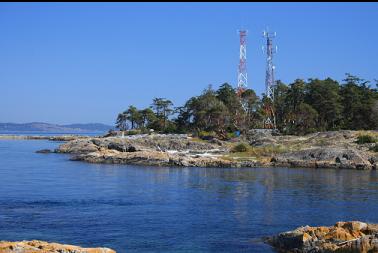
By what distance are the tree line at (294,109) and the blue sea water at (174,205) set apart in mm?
42601

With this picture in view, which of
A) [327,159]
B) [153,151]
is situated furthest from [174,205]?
[153,151]

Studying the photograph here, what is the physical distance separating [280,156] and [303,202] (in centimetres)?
4047

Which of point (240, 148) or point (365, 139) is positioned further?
point (240, 148)

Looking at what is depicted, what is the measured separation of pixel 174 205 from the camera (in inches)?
1674

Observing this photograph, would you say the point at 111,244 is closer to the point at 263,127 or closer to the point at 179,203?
the point at 179,203

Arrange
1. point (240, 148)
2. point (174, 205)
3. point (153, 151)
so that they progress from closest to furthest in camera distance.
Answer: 1. point (174, 205)
2. point (153, 151)
3. point (240, 148)

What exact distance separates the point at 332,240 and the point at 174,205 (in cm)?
1864

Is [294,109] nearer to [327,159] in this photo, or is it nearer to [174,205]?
[327,159]

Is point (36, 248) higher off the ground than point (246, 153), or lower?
lower

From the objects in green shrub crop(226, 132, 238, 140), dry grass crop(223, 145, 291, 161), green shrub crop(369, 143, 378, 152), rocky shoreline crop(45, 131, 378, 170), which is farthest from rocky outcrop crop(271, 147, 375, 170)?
green shrub crop(226, 132, 238, 140)

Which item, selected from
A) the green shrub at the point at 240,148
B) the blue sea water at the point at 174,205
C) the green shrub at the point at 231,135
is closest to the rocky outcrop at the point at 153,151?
the green shrub at the point at 240,148

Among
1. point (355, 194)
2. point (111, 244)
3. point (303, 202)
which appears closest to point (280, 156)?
point (355, 194)

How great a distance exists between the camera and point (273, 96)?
424 ft

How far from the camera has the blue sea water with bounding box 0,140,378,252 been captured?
1208 inches
